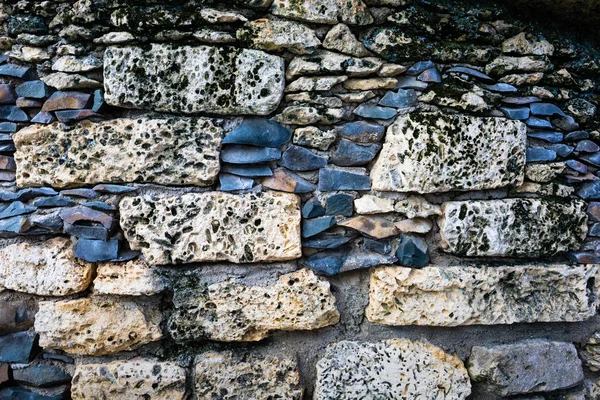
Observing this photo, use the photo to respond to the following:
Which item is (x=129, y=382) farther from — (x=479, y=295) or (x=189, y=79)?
(x=479, y=295)

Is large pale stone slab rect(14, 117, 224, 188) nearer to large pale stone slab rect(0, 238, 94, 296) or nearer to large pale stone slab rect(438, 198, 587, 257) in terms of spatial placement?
large pale stone slab rect(0, 238, 94, 296)

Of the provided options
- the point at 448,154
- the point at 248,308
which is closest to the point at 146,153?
the point at 248,308

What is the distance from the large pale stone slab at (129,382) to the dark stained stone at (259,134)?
0.81m

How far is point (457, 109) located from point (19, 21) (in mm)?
1559

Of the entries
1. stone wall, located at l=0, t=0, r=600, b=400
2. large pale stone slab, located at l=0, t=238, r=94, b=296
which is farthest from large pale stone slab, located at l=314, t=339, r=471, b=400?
large pale stone slab, located at l=0, t=238, r=94, b=296

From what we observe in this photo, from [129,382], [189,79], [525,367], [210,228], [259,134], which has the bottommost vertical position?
[129,382]

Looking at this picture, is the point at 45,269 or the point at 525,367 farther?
the point at 525,367

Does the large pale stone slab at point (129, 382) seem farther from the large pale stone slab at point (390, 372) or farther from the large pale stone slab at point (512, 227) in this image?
the large pale stone slab at point (512, 227)

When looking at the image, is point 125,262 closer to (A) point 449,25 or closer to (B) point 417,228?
(B) point 417,228

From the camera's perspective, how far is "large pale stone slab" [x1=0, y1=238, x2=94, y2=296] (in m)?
1.45

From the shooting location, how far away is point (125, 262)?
4.77ft

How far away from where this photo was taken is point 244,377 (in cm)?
148

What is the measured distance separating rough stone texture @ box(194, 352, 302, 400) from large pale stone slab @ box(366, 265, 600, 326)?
0.36 metres

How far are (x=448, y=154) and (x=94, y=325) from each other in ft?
A: 4.43
